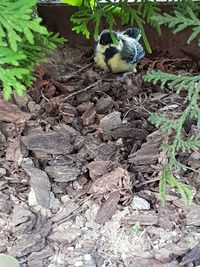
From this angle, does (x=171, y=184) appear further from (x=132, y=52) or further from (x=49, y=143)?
(x=132, y=52)

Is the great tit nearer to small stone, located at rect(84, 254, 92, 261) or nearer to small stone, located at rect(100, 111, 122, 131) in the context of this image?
small stone, located at rect(100, 111, 122, 131)

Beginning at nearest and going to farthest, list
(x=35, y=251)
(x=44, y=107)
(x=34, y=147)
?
1. (x=35, y=251)
2. (x=34, y=147)
3. (x=44, y=107)

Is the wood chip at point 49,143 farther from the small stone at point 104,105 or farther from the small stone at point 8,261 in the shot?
the small stone at point 8,261

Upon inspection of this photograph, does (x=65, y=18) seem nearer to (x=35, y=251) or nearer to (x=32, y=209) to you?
(x=32, y=209)

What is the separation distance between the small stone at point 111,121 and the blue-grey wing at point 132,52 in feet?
1.24

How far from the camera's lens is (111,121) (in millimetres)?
1995

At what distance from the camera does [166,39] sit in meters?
2.44

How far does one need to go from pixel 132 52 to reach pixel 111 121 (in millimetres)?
434

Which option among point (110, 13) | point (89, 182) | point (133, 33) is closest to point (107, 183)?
point (89, 182)

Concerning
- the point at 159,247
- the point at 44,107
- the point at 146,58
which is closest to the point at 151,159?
the point at 159,247

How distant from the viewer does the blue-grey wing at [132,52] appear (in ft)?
7.61

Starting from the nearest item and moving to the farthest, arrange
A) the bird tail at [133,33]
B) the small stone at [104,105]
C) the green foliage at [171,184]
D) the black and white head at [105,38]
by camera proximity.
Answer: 1. the green foliage at [171,184]
2. the small stone at [104,105]
3. the black and white head at [105,38]
4. the bird tail at [133,33]

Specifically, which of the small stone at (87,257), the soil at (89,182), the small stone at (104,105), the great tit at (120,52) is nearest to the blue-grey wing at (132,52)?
the great tit at (120,52)

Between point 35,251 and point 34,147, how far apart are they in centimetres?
36
